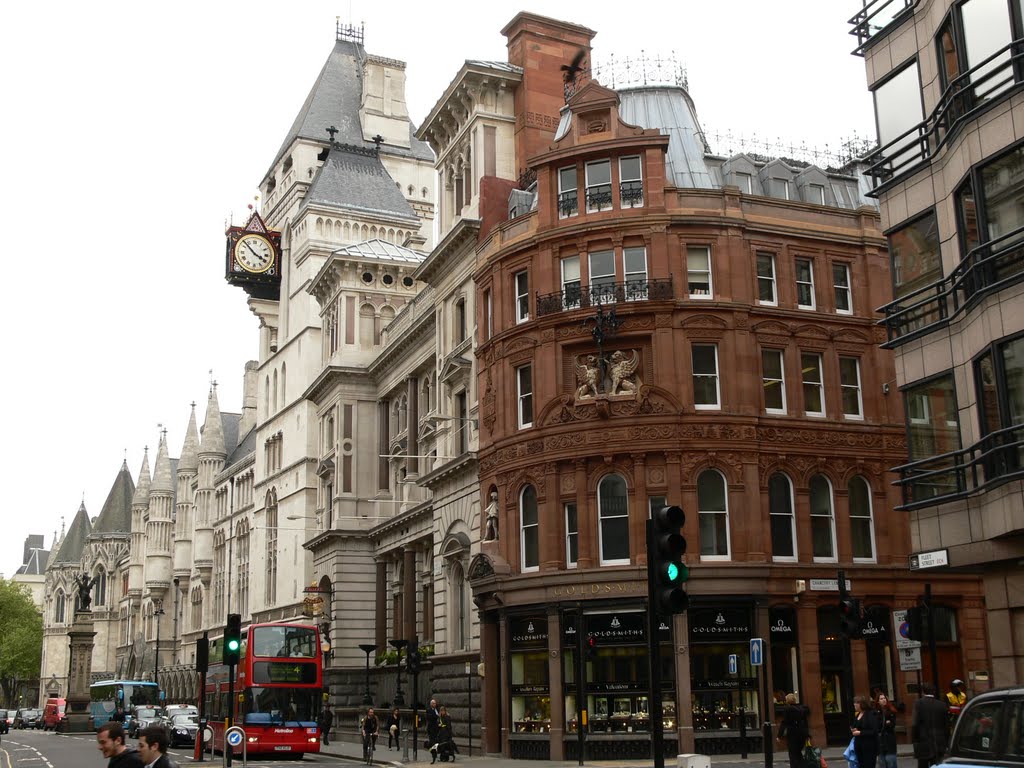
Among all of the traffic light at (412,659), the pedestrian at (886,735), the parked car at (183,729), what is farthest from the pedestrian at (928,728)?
the parked car at (183,729)

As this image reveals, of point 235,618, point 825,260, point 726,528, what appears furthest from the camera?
point 825,260

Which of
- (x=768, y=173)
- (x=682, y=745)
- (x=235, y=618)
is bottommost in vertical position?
(x=682, y=745)

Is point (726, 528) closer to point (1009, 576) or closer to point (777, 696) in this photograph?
point (777, 696)

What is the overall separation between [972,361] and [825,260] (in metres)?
17.3

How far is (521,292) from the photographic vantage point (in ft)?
134

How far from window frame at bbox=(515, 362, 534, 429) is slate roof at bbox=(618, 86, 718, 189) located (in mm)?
7913

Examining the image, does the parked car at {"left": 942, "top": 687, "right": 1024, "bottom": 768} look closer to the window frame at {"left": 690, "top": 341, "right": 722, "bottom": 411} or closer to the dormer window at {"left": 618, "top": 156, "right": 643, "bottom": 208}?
the window frame at {"left": 690, "top": 341, "right": 722, "bottom": 411}

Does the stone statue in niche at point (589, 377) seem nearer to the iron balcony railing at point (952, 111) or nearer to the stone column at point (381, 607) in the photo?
the iron balcony railing at point (952, 111)

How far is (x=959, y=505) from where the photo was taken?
2367 cm

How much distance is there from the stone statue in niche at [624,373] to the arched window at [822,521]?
6431mm

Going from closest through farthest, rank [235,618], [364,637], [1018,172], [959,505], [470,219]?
[1018,172]
[959,505]
[235,618]
[470,219]
[364,637]

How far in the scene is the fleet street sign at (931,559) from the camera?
941 inches

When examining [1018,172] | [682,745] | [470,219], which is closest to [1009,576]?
[1018,172]

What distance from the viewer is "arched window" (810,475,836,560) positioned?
124 ft
